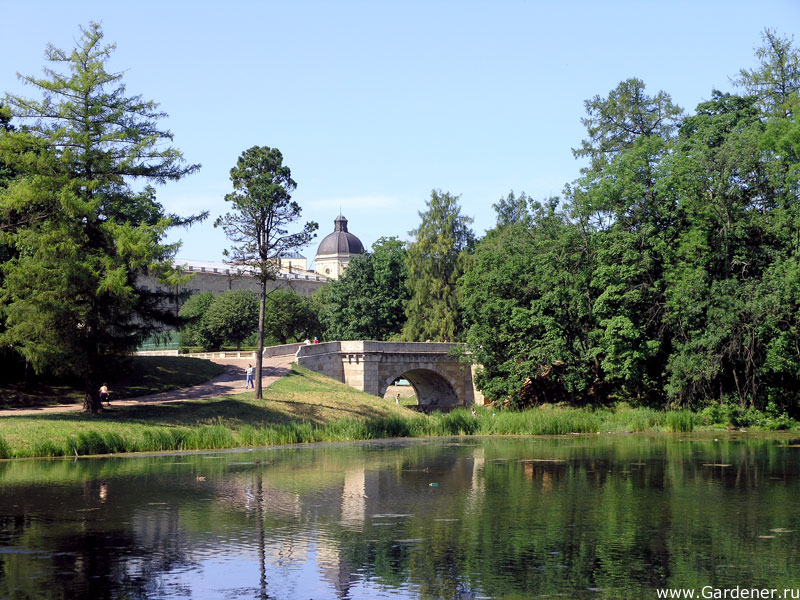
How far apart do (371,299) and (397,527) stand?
68.4 meters

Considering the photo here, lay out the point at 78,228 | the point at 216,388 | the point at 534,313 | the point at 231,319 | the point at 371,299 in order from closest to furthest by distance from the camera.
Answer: the point at 78,228 → the point at 216,388 → the point at 534,313 → the point at 371,299 → the point at 231,319

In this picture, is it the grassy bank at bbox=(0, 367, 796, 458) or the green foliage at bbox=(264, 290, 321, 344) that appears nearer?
the grassy bank at bbox=(0, 367, 796, 458)

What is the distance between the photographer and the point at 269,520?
67.6 feet

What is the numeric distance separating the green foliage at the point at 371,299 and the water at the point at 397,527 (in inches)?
2115

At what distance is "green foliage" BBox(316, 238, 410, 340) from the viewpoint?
8725 cm

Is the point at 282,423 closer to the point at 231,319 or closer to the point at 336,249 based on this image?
the point at 231,319

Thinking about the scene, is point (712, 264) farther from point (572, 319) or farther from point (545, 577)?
point (545, 577)

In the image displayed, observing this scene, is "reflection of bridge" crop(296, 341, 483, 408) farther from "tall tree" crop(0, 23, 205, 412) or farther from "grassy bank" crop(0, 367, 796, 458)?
"tall tree" crop(0, 23, 205, 412)

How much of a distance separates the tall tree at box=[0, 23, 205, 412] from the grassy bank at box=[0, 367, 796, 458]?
3.69 meters

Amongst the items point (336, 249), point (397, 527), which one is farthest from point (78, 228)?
point (336, 249)

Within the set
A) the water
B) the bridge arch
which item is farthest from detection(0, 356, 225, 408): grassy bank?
the bridge arch

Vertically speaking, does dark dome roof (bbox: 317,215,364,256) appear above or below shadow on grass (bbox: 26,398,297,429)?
above

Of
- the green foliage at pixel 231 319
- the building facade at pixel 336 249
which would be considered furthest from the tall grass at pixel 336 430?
the building facade at pixel 336 249

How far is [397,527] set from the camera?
1958cm
